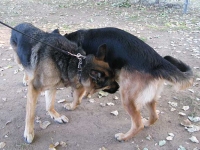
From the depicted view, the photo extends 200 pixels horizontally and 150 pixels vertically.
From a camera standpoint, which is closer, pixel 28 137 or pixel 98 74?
pixel 98 74

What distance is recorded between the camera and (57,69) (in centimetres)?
323

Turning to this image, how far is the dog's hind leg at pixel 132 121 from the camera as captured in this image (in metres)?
3.20

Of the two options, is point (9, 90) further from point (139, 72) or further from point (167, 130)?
point (167, 130)

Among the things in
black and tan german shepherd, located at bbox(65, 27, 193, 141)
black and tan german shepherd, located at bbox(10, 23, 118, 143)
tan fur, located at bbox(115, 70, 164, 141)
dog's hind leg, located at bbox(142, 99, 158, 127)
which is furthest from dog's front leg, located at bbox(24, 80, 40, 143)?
dog's hind leg, located at bbox(142, 99, 158, 127)

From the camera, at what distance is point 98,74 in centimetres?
300

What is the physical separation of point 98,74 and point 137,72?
0.57 meters

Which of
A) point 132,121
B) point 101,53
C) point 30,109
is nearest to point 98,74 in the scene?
point 101,53

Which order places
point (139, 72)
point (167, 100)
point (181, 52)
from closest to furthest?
point (139, 72) → point (167, 100) → point (181, 52)

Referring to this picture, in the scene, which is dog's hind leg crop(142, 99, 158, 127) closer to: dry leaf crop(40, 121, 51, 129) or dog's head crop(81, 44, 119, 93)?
dog's head crop(81, 44, 119, 93)

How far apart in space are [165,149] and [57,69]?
206 centimetres

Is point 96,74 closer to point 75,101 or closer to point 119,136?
point 119,136

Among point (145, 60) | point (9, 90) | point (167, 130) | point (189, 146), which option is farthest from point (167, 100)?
point (9, 90)

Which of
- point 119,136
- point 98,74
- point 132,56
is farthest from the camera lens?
point 119,136

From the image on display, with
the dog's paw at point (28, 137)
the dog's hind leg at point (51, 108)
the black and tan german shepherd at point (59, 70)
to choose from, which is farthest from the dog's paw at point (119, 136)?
the dog's paw at point (28, 137)
